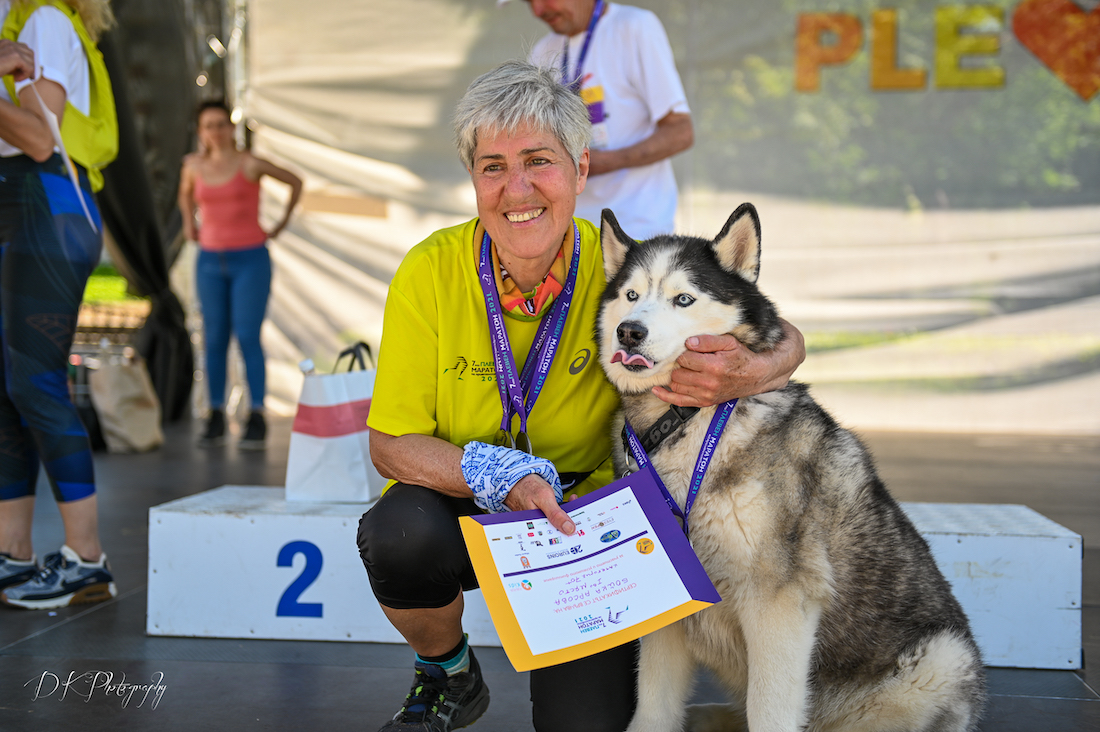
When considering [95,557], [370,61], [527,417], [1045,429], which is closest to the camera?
[527,417]

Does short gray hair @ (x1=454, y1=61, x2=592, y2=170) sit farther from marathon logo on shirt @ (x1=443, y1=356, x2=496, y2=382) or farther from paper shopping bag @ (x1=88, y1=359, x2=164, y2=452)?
paper shopping bag @ (x1=88, y1=359, x2=164, y2=452)

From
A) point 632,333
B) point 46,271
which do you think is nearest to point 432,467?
point 632,333

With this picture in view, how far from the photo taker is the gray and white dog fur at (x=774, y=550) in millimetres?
1646

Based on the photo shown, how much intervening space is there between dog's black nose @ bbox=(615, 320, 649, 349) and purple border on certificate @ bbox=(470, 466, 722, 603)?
26 centimetres

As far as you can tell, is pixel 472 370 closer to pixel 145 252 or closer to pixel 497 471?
pixel 497 471

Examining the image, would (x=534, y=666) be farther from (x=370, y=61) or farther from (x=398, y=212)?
(x=370, y=61)

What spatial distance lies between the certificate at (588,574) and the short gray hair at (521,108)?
0.77m

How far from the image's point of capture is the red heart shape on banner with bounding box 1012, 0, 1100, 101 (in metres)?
6.71

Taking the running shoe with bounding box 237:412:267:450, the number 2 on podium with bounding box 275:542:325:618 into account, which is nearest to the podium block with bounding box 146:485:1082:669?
the number 2 on podium with bounding box 275:542:325:618

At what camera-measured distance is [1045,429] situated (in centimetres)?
696

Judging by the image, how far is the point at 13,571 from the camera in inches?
110

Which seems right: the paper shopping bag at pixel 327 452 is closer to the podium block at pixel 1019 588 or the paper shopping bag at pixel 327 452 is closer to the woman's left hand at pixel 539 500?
the woman's left hand at pixel 539 500

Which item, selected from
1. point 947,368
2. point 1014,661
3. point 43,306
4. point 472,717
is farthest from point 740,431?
point 947,368

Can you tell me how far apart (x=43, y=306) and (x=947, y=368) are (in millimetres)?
6637
